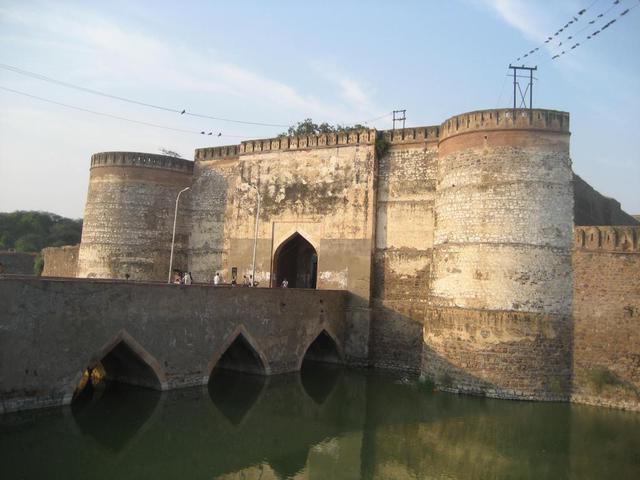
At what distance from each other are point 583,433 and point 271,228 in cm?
1211

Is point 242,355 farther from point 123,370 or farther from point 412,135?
point 412,135

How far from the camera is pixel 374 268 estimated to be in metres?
18.2

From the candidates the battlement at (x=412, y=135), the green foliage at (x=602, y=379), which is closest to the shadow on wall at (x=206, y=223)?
the battlement at (x=412, y=135)

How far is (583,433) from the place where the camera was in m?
11.5

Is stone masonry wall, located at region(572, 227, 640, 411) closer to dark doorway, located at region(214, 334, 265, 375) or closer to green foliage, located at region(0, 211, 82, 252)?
dark doorway, located at region(214, 334, 265, 375)

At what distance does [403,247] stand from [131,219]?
1068cm

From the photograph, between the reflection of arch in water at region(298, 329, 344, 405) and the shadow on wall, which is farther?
the shadow on wall

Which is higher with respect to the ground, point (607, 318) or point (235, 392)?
point (607, 318)

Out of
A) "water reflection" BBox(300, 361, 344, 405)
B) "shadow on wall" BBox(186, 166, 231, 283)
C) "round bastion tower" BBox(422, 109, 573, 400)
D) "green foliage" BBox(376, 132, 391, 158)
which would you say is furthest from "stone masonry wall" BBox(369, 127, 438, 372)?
"shadow on wall" BBox(186, 166, 231, 283)

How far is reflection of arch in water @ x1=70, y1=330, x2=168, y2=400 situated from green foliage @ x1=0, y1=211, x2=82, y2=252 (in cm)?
3696

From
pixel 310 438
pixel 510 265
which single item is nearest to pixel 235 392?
pixel 310 438

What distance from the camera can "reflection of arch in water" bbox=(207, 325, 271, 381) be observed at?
47.2ft

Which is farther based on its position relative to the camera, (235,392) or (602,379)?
(235,392)

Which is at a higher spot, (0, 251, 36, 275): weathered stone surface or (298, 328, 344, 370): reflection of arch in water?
(0, 251, 36, 275): weathered stone surface
